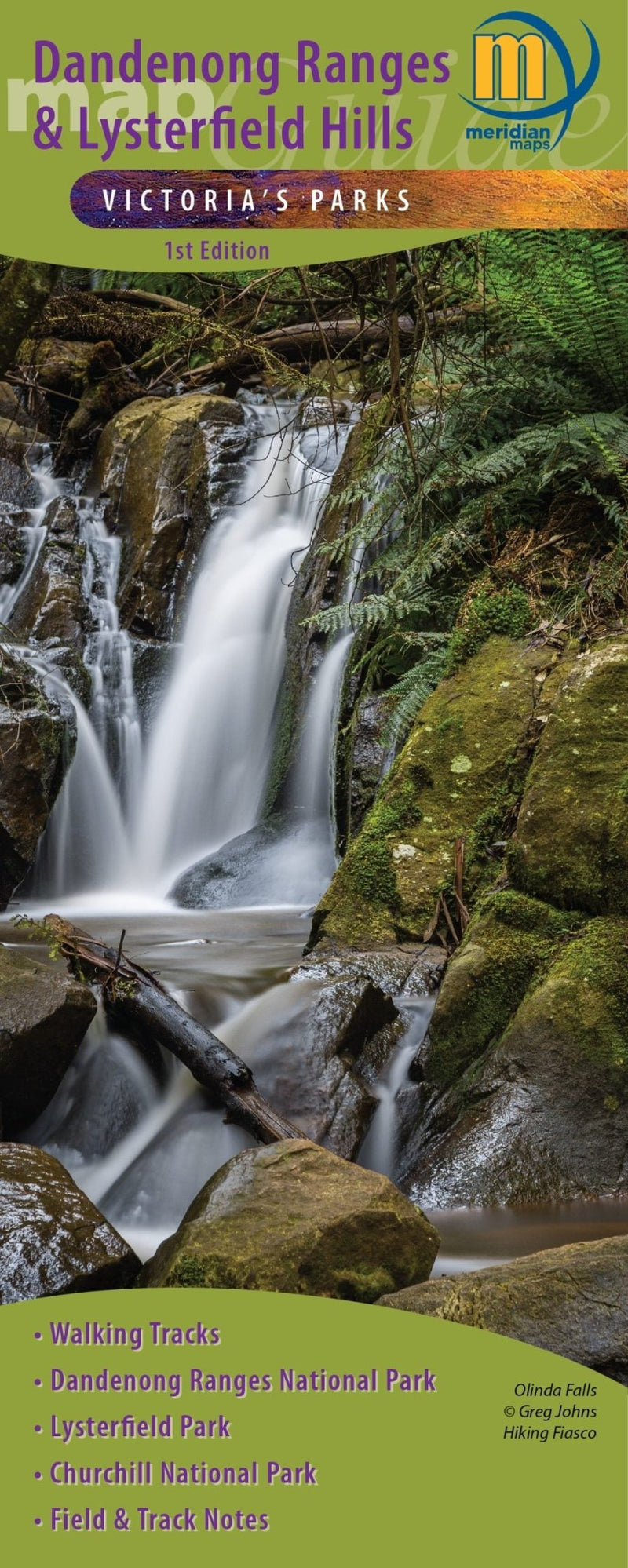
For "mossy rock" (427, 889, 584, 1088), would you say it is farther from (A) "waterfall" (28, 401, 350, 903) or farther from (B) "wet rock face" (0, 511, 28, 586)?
(B) "wet rock face" (0, 511, 28, 586)

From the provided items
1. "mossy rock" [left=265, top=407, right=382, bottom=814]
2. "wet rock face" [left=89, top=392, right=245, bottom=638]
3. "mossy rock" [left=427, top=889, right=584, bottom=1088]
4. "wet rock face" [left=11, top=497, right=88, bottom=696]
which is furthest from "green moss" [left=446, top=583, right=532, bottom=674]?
"wet rock face" [left=89, top=392, right=245, bottom=638]

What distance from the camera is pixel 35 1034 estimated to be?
4.08 metres

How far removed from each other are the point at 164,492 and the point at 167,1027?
7.07m

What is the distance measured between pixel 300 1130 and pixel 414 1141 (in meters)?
0.44

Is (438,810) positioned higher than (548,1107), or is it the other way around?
(438,810)

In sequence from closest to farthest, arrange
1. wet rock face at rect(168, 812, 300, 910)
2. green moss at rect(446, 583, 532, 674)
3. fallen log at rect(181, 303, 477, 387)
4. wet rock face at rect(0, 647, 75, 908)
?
1. green moss at rect(446, 583, 532, 674)
2. fallen log at rect(181, 303, 477, 387)
3. wet rock face at rect(0, 647, 75, 908)
4. wet rock face at rect(168, 812, 300, 910)

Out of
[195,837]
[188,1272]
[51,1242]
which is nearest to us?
[188,1272]

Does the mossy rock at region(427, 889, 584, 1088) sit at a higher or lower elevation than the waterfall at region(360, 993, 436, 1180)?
higher

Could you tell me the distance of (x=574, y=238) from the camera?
5.59 metres

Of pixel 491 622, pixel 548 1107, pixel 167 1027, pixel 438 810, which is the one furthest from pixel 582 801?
pixel 167 1027

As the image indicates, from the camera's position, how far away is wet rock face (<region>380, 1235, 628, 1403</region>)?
2.43m

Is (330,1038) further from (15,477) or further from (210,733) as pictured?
(15,477)

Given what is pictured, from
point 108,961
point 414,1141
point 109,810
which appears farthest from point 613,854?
point 109,810

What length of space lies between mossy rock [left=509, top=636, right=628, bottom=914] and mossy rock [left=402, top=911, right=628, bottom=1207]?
0.21m
